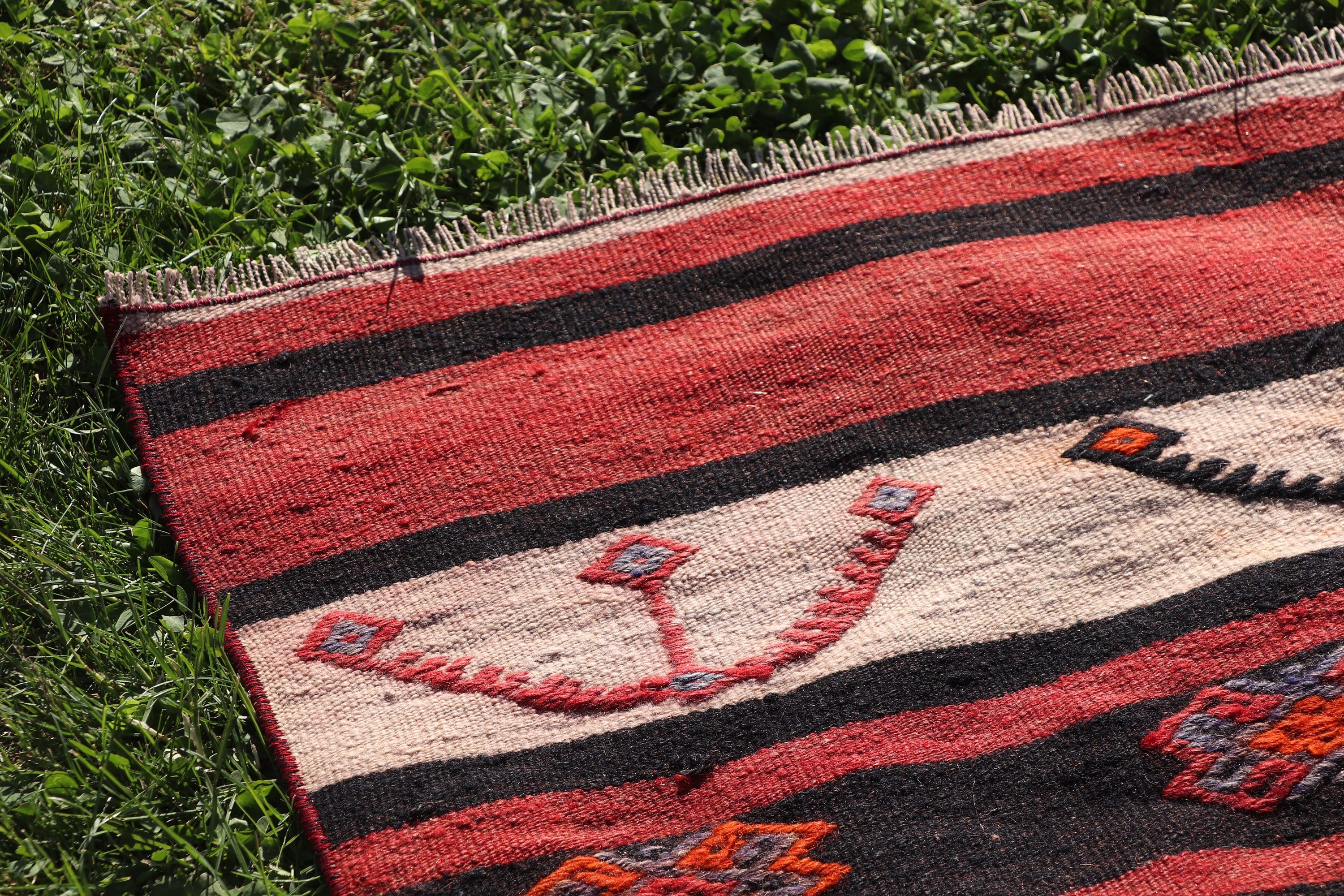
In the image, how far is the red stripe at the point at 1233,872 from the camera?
1282 mm

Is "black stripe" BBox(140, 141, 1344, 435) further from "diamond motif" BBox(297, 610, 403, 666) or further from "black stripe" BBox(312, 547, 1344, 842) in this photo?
"black stripe" BBox(312, 547, 1344, 842)

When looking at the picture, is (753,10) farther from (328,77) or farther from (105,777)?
(105,777)

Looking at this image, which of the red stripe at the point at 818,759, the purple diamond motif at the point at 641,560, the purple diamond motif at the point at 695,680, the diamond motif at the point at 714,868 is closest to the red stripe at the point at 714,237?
the purple diamond motif at the point at 641,560

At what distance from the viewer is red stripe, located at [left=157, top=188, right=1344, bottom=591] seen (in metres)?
1.62

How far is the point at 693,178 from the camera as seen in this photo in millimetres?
1913

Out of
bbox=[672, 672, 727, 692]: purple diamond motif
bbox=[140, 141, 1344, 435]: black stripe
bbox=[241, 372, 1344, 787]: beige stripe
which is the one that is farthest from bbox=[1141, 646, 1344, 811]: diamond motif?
bbox=[140, 141, 1344, 435]: black stripe

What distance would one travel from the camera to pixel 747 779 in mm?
1414

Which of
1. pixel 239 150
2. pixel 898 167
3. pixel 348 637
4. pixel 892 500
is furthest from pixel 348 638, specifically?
pixel 898 167

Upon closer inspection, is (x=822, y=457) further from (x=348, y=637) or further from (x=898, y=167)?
(x=348, y=637)

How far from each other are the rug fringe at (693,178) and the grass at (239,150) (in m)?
0.04

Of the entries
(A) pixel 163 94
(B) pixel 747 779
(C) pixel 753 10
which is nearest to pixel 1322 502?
(B) pixel 747 779

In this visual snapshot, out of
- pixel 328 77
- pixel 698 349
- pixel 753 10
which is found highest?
pixel 753 10

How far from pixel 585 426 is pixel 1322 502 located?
1.13m

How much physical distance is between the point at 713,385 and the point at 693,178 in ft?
1.53
